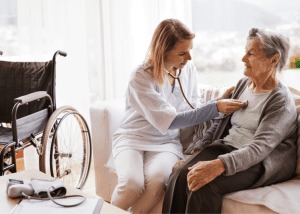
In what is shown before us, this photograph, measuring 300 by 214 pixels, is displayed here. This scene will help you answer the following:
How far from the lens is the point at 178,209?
130cm

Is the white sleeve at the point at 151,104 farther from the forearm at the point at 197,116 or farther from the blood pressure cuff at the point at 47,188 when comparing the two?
the blood pressure cuff at the point at 47,188

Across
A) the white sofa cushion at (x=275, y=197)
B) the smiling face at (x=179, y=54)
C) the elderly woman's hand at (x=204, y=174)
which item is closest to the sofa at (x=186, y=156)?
the white sofa cushion at (x=275, y=197)

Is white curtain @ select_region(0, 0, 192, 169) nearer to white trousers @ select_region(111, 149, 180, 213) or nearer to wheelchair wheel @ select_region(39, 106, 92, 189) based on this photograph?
wheelchair wheel @ select_region(39, 106, 92, 189)

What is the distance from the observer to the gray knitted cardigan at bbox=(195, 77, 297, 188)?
4.10 feet

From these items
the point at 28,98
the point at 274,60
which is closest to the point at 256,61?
the point at 274,60

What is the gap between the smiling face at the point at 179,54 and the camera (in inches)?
60.0

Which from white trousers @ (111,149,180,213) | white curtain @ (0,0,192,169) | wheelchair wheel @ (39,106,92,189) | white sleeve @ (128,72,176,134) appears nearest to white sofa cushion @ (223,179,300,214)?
white trousers @ (111,149,180,213)

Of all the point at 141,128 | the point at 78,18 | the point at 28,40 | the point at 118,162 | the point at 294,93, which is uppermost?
the point at 78,18

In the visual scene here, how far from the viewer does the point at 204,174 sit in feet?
4.03

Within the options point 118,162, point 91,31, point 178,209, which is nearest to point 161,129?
point 118,162

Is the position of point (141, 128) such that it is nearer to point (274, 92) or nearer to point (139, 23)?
point (274, 92)

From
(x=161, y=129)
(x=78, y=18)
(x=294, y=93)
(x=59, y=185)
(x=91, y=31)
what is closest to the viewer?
(x=59, y=185)

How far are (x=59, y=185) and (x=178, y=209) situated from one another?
1.60ft

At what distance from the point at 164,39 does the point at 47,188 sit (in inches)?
33.2
